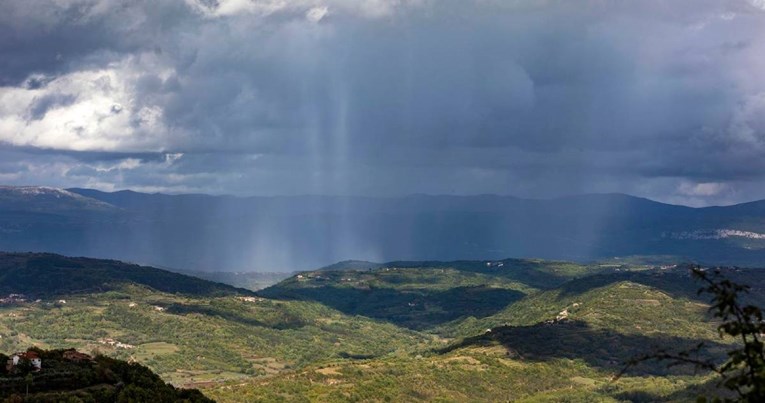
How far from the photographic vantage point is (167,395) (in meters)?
85.5

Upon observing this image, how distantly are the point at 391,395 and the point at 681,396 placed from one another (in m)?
67.8

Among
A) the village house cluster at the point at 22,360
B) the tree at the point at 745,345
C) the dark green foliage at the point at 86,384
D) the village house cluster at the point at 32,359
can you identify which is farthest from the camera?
the village house cluster at the point at 32,359

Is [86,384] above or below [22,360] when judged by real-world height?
below

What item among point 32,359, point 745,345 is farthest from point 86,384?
point 745,345

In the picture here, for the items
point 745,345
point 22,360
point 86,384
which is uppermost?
point 745,345

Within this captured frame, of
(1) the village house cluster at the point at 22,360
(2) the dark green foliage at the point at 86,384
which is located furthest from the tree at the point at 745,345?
(1) the village house cluster at the point at 22,360

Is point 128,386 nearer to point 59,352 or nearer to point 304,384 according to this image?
point 59,352

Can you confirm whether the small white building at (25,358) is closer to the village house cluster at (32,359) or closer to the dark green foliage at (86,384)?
the village house cluster at (32,359)

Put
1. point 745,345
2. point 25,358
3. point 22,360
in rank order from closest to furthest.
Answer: point 745,345
point 22,360
point 25,358

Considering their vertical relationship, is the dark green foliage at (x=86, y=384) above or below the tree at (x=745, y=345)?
below

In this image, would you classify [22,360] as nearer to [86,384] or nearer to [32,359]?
[32,359]

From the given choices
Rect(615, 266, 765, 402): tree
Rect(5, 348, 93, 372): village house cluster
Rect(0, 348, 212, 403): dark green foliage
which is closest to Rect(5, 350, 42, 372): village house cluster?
Rect(5, 348, 93, 372): village house cluster

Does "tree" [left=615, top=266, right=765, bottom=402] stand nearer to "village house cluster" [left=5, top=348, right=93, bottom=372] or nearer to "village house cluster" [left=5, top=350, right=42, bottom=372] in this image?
"village house cluster" [left=5, top=350, right=42, bottom=372]

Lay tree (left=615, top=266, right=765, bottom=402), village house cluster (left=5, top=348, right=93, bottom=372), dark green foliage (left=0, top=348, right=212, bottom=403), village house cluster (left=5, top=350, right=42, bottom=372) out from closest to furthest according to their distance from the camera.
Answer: tree (left=615, top=266, right=765, bottom=402) → dark green foliage (left=0, top=348, right=212, bottom=403) → village house cluster (left=5, top=350, right=42, bottom=372) → village house cluster (left=5, top=348, right=93, bottom=372)
